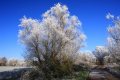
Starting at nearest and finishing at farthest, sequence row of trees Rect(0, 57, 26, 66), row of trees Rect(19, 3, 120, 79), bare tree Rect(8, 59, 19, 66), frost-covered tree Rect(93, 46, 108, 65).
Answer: row of trees Rect(19, 3, 120, 79) → row of trees Rect(0, 57, 26, 66) → bare tree Rect(8, 59, 19, 66) → frost-covered tree Rect(93, 46, 108, 65)

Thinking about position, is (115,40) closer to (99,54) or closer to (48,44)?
(48,44)

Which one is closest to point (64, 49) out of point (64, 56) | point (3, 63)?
point (64, 56)

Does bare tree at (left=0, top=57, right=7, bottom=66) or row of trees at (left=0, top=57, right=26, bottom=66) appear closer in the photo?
bare tree at (left=0, top=57, right=7, bottom=66)

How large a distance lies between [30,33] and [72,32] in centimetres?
A: 646

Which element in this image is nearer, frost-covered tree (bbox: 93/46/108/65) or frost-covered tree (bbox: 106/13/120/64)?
frost-covered tree (bbox: 106/13/120/64)

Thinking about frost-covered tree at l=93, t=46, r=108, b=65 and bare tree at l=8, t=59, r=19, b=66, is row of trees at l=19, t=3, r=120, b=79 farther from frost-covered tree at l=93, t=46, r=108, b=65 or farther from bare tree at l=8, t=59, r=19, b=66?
frost-covered tree at l=93, t=46, r=108, b=65

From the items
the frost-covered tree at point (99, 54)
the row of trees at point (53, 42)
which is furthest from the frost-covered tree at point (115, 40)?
the frost-covered tree at point (99, 54)

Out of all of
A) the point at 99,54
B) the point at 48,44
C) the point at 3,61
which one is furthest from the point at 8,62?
the point at 99,54

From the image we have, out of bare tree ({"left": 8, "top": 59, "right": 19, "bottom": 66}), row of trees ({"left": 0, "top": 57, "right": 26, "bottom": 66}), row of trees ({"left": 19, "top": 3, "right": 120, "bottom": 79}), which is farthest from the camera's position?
bare tree ({"left": 8, "top": 59, "right": 19, "bottom": 66})

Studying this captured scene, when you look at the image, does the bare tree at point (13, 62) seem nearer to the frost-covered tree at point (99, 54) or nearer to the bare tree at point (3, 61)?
the bare tree at point (3, 61)

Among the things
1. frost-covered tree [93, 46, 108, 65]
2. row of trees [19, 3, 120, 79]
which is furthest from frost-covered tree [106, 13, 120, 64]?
frost-covered tree [93, 46, 108, 65]

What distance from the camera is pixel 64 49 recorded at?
33.9 metres

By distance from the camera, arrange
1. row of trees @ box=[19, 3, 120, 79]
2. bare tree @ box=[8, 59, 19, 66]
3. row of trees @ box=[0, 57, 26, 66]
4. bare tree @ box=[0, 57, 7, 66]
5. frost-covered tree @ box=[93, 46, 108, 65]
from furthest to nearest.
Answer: frost-covered tree @ box=[93, 46, 108, 65] < bare tree @ box=[8, 59, 19, 66] < row of trees @ box=[0, 57, 26, 66] < bare tree @ box=[0, 57, 7, 66] < row of trees @ box=[19, 3, 120, 79]

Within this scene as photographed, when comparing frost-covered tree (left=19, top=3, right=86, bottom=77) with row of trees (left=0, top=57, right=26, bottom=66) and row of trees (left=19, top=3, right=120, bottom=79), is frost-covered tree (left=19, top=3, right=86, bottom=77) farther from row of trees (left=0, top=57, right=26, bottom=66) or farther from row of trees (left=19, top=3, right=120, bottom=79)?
row of trees (left=0, top=57, right=26, bottom=66)
